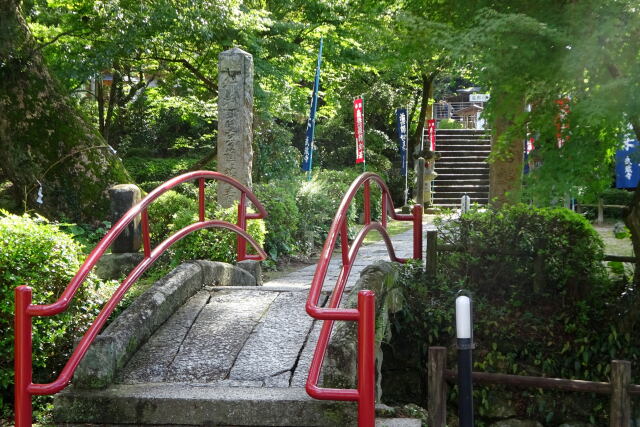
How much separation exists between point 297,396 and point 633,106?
12.5 feet

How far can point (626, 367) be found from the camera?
520 cm

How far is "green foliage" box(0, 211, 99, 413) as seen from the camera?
4840 millimetres

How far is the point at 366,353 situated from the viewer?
3.43m

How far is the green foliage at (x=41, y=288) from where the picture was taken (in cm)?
484

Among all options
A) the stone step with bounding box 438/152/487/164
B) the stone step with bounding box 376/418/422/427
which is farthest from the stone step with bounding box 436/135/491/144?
the stone step with bounding box 376/418/422/427

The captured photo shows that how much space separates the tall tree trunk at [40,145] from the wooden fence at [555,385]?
6.65m

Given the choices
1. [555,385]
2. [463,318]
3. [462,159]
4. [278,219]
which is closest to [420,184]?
[462,159]

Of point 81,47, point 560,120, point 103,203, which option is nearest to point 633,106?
point 560,120

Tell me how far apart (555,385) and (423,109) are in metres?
20.8

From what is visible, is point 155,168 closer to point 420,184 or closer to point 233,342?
point 420,184

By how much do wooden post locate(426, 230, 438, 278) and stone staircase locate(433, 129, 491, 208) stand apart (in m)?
16.3

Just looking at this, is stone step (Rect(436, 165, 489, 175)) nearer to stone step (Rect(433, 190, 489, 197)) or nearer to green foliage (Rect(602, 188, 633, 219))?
stone step (Rect(433, 190, 489, 197))

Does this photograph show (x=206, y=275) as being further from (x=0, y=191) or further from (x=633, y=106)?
(x=0, y=191)

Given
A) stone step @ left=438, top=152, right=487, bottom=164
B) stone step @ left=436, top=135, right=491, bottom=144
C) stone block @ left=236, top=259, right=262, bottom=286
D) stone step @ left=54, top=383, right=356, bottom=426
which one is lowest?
stone step @ left=54, top=383, right=356, bottom=426
